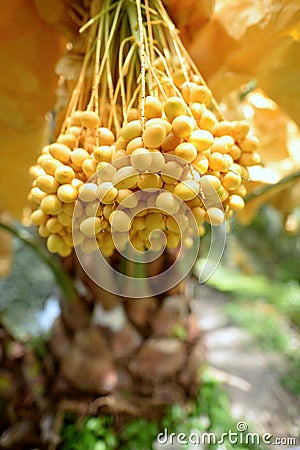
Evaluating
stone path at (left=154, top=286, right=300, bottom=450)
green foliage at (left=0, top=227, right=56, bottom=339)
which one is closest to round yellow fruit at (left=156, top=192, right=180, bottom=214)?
stone path at (left=154, top=286, right=300, bottom=450)

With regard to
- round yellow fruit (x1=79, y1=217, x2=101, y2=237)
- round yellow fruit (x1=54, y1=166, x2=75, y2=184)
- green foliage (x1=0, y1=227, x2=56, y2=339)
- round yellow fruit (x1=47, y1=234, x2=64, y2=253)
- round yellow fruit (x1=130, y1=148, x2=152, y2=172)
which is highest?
round yellow fruit (x1=130, y1=148, x2=152, y2=172)

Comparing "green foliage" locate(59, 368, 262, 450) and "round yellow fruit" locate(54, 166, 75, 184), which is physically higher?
"round yellow fruit" locate(54, 166, 75, 184)

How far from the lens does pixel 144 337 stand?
672 millimetres

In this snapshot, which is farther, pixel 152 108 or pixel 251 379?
pixel 251 379

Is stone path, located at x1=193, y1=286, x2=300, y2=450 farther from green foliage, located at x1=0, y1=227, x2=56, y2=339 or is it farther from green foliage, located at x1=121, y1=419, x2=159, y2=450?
green foliage, located at x1=0, y1=227, x2=56, y2=339

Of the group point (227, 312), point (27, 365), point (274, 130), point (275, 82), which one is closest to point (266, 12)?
point (275, 82)

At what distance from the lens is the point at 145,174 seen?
297mm

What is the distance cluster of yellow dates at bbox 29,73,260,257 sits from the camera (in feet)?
0.97

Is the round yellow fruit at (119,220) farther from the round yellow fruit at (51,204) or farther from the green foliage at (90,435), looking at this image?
the green foliage at (90,435)

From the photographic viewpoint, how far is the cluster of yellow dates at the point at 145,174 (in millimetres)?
296

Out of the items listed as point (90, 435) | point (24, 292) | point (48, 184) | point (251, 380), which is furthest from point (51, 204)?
point (24, 292)

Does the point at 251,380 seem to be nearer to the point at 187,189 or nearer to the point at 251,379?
the point at 251,379

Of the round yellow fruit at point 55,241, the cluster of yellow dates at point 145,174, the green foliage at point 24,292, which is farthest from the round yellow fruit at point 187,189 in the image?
the green foliage at point 24,292

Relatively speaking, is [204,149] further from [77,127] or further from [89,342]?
[89,342]
